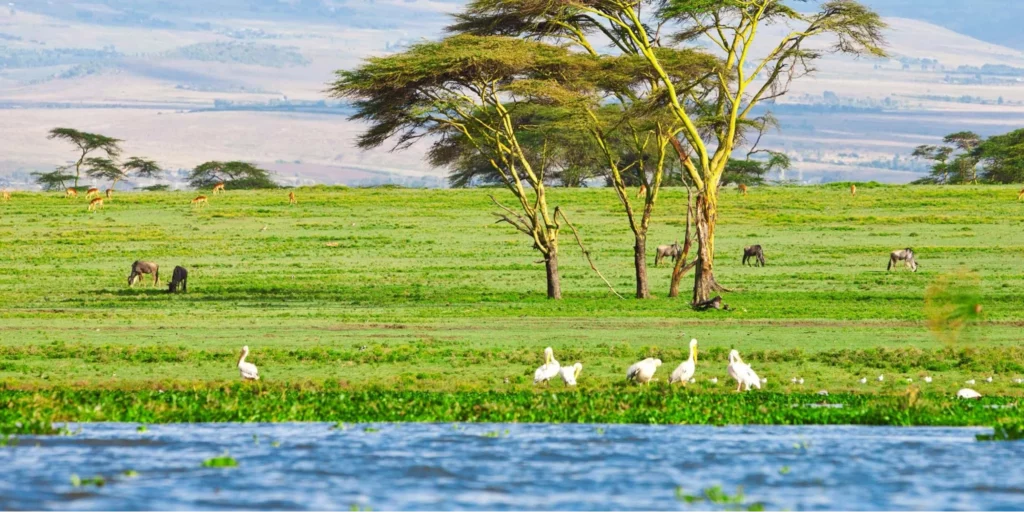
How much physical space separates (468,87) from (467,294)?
5.18 m

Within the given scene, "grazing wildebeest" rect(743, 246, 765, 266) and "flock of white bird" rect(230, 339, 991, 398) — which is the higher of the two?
"flock of white bird" rect(230, 339, 991, 398)

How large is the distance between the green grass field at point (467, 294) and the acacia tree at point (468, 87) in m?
2.76

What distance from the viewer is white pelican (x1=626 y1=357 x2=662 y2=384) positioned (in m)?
19.7

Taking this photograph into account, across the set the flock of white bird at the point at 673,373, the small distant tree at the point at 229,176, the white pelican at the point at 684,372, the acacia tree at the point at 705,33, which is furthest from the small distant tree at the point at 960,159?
the white pelican at the point at 684,372

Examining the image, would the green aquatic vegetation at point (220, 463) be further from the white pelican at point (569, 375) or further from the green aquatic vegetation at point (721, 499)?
the white pelican at point (569, 375)

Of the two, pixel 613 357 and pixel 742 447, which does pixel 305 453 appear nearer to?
pixel 742 447

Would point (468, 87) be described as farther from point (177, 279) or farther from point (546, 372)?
point (546, 372)

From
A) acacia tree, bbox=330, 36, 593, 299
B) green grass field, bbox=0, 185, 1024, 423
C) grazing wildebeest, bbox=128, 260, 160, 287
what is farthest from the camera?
grazing wildebeest, bbox=128, 260, 160, 287

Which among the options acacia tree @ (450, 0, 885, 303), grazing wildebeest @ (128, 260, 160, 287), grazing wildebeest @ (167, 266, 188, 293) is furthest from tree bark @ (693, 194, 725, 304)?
grazing wildebeest @ (128, 260, 160, 287)

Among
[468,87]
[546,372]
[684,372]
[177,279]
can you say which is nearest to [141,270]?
[177,279]

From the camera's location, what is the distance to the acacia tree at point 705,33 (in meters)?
35.1

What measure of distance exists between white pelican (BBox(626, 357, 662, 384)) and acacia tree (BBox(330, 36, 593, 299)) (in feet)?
51.8

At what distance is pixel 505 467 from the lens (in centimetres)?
1283

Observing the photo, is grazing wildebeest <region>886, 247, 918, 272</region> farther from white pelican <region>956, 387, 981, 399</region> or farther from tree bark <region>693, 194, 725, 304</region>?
→ white pelican <region>956, 387, 981, 399</region>
